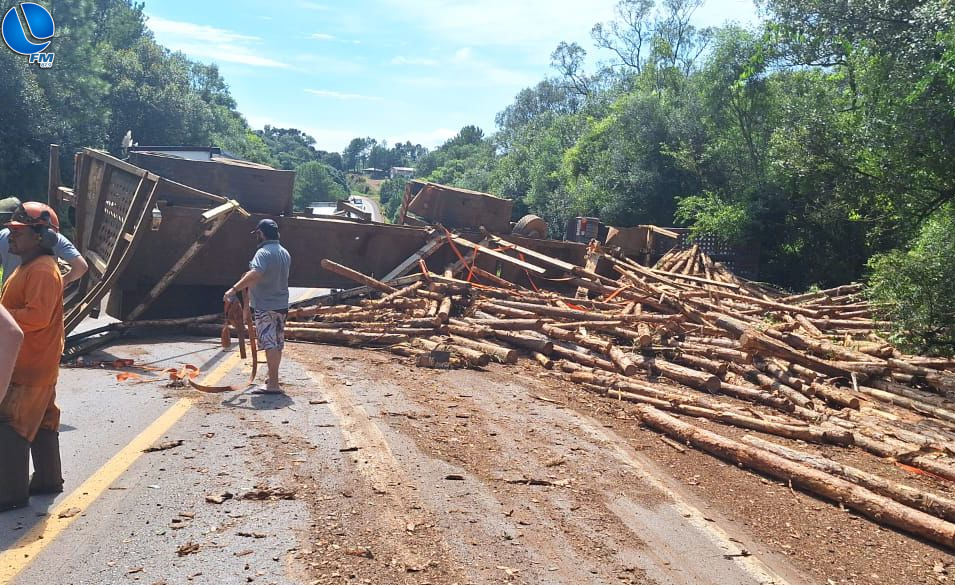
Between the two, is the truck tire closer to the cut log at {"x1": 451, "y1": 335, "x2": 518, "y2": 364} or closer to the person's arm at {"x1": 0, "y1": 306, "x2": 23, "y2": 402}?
the cut log at {"x1": 451, "y1": 335, "x2": 518, "y2": 364}

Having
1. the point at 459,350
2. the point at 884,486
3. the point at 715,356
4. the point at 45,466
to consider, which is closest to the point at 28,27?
the point at 459,350

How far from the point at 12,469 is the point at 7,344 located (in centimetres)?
143

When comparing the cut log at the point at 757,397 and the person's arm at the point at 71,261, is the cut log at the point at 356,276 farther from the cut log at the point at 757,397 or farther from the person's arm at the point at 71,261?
the person's arm at the point at 71,261

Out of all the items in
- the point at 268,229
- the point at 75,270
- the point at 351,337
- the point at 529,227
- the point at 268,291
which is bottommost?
the point at 351,337

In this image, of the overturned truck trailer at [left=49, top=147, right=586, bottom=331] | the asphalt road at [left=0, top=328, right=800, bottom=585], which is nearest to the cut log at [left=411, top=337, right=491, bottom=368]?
the asphalt road at [left=0, top=328, right=800, bottom=585]

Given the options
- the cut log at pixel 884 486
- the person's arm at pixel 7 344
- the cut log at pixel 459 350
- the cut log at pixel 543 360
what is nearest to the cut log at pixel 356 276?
the cut log at pixel 459 350

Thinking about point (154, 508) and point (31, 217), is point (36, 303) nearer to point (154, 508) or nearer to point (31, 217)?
point (31, 217)

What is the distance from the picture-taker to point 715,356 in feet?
34.4

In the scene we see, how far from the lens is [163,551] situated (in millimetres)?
4027

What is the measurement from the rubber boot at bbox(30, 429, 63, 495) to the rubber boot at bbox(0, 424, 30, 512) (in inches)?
6.6

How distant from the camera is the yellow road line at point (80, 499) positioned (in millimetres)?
3872

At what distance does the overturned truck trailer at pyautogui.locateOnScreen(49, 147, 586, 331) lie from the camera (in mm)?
10836

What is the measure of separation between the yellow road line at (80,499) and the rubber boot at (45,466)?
0.46ft

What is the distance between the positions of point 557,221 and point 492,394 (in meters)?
32.6
